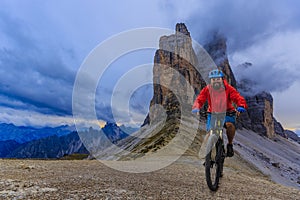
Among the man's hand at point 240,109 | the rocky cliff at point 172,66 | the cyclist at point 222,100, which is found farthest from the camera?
the rocky cliff at point 172,66

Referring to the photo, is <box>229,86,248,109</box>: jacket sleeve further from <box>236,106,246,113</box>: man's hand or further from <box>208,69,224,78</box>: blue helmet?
<box>208,69,224,78</box>: blue helmet

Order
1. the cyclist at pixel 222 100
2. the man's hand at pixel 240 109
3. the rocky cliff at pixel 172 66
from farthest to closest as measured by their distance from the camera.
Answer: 1. the rocky cliff at pixel 172 66
2. the cyclist at pixel 222 100
3. the man's hand at pixel 240 109

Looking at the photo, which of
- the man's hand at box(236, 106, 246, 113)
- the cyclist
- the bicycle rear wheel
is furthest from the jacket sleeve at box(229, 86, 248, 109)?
the bicycle rear wheel

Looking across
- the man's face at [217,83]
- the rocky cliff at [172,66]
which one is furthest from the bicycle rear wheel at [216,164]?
the rocky cliff at [172,66]

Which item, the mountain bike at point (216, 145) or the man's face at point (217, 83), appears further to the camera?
the man's face at point (217, 83)

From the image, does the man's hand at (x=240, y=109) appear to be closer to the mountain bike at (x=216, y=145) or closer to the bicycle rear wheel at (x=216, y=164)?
the mountain bike at (x=216, y=145)

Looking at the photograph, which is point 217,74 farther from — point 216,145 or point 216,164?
point 216,164

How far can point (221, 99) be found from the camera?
994 cm

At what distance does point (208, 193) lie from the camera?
9.02 m

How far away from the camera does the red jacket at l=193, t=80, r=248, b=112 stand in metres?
9.91

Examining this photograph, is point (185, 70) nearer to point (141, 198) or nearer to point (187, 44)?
point (187, 44)

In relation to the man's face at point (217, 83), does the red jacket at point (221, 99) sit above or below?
below

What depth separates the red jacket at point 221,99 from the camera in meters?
9.91

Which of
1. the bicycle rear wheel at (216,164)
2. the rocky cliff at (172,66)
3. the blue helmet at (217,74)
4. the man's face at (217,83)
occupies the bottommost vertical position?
the bicycle rear wheel at (216,164)
